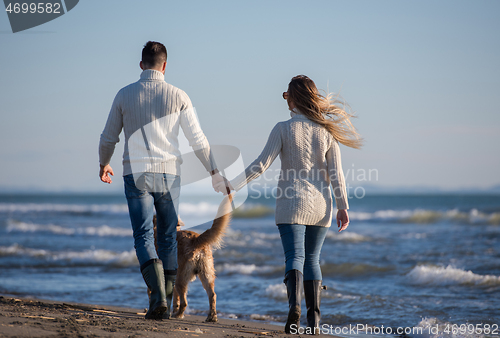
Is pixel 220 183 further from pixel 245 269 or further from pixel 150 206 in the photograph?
pixel 245 269

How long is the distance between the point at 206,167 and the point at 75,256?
7.27 metres

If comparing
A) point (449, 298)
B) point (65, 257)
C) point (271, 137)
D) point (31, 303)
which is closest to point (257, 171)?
point (271, 137)

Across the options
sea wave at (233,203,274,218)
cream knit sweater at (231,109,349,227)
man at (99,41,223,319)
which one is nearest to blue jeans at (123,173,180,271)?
man at (99,41,223,319)

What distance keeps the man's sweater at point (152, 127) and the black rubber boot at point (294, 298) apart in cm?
105

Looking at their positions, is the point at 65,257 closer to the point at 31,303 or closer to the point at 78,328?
the point at 31,303

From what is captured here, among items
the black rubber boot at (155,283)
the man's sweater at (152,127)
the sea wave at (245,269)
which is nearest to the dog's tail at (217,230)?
the man's sweater at (152,127)

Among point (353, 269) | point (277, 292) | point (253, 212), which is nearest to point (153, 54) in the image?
point (277, 292)

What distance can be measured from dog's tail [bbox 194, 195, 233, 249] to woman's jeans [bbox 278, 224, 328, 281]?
0.68 meters

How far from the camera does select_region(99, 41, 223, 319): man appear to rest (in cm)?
315

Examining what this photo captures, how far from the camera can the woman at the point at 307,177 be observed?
3.15m

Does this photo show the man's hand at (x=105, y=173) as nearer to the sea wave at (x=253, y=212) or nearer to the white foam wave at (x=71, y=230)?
the white foam wave at (x=71, y=230)

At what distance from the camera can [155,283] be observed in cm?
307

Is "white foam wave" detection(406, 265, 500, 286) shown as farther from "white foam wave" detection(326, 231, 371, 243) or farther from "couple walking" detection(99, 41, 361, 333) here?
"white foam wave" detection(326, 231, 371, 243)

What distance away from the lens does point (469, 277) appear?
6438mm
